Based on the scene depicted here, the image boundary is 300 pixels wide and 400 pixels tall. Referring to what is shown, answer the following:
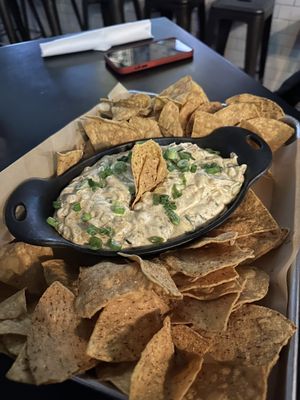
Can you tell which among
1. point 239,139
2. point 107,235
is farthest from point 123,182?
point 239,139

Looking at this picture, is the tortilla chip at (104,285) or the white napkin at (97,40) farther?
the white napkin at (97,40)

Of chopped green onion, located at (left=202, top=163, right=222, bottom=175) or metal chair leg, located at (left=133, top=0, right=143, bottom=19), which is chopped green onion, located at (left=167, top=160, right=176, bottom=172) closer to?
chopped green onion, located at (left=202, top=163, right=222, bottom=175)

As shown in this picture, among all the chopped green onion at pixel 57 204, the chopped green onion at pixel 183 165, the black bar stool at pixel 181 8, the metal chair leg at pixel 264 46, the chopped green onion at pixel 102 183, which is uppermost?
the chopped green onion at pixel 183 165

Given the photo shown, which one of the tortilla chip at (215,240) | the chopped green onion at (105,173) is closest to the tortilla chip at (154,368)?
the tortilla chip at (215,240)

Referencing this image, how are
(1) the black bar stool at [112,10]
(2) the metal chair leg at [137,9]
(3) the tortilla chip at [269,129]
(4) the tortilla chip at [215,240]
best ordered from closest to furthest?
1. (4) the tortilla chip at [215,240]
2. (3) the tortilla chip at [269,129]
3. (1) the black bar stool at [112,10]
4. (2) the metal chair leg at [137,9]

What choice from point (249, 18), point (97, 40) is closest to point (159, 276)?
point (97, 40)

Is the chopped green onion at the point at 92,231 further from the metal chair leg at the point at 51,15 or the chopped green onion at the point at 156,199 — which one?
the metal chair leg at the point at 51,15
